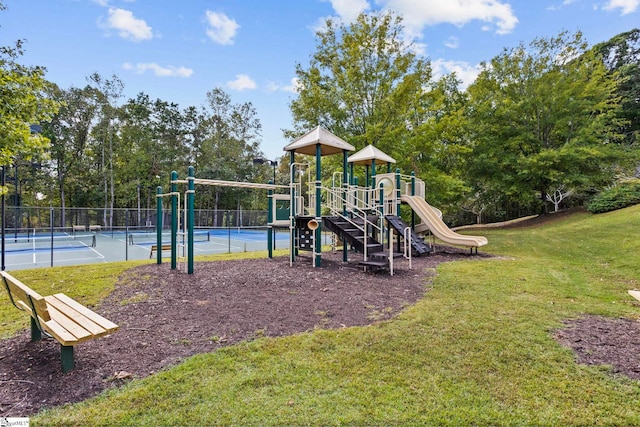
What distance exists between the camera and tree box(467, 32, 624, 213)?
760 inches

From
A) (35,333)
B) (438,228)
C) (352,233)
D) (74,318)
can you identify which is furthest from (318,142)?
(35,333)

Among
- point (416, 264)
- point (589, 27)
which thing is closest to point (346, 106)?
point (416, 264)

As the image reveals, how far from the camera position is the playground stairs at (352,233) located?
29.1 feet

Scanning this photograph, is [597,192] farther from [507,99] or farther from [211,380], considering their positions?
[211,380]

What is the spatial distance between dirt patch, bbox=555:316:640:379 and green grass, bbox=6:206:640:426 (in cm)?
18

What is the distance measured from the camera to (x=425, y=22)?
49.6 feet

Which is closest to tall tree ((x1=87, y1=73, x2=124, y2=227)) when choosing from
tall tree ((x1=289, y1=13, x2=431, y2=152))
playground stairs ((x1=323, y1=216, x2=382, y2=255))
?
tall tree ((x1=289, y1=13, x2=431, y2=152))

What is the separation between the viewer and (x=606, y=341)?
12.6ft

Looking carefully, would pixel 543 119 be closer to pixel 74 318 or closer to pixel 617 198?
pixel 617 198

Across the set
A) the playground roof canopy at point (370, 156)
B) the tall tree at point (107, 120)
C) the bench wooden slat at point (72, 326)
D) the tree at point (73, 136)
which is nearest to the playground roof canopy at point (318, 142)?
the playground roof canopy at point (370, 156)

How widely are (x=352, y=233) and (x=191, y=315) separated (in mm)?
5187

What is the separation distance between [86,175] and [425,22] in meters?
31.6

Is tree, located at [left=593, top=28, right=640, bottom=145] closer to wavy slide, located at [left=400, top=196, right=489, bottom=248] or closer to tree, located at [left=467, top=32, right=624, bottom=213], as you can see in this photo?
tree, located at [left=467, top=32, right=624, bottom=213]

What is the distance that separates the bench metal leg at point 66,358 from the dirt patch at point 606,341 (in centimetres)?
507
